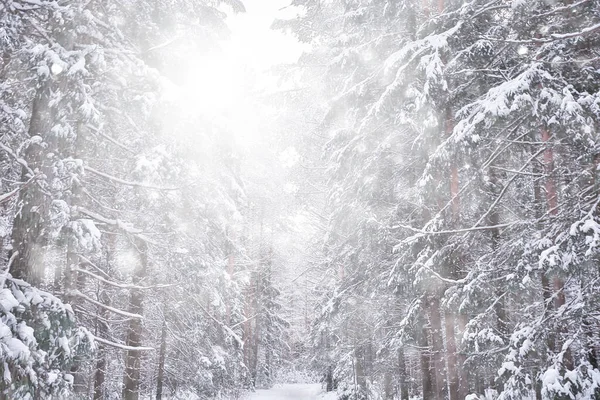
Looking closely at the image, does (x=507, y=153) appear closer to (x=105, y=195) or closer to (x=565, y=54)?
(x=565, y=54)

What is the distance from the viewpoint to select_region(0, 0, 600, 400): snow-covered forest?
20.3 ft

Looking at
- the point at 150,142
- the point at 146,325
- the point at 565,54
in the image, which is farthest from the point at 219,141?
the point at 565,54

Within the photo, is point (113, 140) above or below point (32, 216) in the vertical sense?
above

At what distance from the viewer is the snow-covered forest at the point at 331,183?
619cm

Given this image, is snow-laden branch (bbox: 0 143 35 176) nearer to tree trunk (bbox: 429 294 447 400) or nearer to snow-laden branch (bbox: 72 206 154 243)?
snow-laden branch (bbox: 72 206 154 243)

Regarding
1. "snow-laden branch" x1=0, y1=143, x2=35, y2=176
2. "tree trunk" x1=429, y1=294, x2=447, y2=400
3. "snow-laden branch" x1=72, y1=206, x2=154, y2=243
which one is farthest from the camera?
"tree trunk" x1=429, y1=294, x2=447, y2=400

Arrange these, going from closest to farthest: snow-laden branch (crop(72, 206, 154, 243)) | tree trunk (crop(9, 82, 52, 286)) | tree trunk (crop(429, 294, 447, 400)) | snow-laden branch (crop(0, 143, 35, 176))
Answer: snow-laden branch (crop(0, 143, 35, 176)), tree trunk (crop(9, 82, 52, 286)), snow-laden branch (crop(72, 206, 154, 243)), tree trunk (crop(429, 294, 447, 400))

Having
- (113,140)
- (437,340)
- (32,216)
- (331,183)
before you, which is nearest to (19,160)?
(32,216)

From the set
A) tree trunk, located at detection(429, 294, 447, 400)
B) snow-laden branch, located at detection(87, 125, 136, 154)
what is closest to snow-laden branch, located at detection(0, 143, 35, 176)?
snow-laden branch, located at detection(87, 125, 136, 154)

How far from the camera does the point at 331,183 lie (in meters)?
15.7

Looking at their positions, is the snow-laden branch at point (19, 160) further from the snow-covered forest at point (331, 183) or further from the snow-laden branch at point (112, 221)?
the snow-laden branch at point (112, 221)

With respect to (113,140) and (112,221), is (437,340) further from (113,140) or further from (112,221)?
(113,140)

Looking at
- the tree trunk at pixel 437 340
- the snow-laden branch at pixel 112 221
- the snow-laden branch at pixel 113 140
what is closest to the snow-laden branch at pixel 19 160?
the snow-laden branch at pixel 112 221

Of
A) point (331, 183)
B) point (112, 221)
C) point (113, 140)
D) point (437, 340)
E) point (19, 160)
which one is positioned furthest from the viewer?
point (331, 183)
